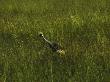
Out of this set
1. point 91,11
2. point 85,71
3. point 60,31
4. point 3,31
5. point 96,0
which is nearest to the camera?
point 85,71

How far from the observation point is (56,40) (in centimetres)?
691

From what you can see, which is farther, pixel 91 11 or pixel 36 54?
pixel 91 11

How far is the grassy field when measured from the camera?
16.8ft

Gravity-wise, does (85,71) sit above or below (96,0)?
below

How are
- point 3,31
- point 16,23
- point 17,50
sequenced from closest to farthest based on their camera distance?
Result: point 17,50 → point 3,31 → point 16,23

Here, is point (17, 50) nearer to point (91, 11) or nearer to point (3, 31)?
point (3, 31)

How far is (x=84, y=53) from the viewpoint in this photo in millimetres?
5828

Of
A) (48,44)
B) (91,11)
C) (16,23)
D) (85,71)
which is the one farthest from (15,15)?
(85,71)

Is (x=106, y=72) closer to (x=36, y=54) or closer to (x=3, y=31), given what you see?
(x=36, y=54)

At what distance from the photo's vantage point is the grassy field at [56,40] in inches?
202

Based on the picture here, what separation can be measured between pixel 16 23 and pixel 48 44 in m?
2.40

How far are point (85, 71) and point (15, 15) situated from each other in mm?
5185

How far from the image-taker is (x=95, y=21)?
26.5ft

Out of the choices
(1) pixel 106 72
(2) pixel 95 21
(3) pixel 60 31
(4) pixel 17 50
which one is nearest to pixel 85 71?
(1) pixel 106 72
